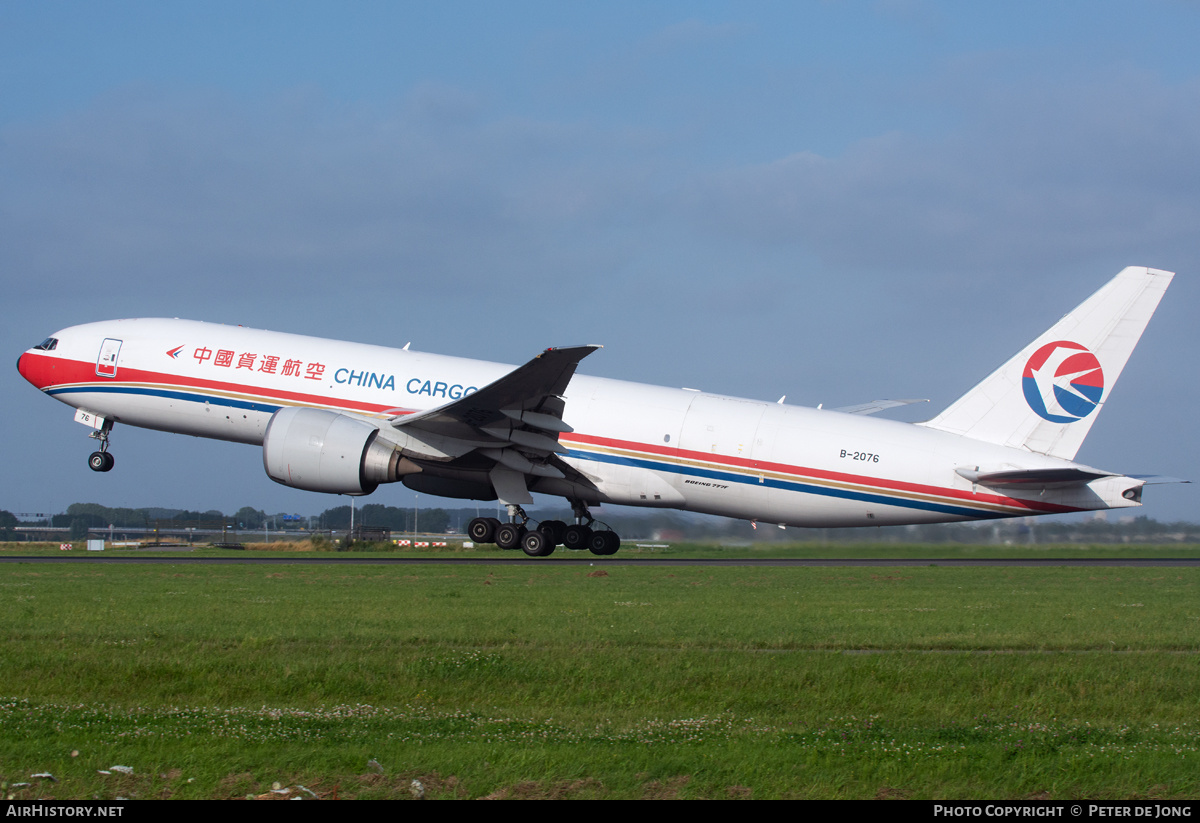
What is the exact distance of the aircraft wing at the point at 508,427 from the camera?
2823 cm

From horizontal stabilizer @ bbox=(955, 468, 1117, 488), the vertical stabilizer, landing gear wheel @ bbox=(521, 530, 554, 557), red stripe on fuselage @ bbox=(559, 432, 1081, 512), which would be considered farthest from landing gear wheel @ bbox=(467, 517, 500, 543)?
the vertical stabilizer

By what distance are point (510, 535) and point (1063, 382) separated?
16.1 meters

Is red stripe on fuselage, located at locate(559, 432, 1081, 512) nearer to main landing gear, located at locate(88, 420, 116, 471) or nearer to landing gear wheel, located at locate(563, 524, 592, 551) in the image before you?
landing gear wheel, located at locate(563, 524, 592, 551)

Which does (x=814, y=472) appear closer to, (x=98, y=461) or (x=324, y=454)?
(x=324, y=454)

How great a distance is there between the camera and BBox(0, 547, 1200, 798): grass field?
7.40 m

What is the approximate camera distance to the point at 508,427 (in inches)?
1185

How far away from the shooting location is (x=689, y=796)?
7.14 meters

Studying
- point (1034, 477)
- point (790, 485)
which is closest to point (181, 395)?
point (790, 485)

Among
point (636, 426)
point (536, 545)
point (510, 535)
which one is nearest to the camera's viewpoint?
point (636, 426)

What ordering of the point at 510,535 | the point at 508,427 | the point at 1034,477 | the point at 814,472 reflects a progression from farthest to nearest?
1. the point at 510,535
2. the point at 814,472
3. the point at 508,427
4. the point at 1034,477

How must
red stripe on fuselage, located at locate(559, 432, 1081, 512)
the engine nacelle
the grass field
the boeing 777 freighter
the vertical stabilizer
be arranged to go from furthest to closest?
red stripe on fuselage, located at locate(559, 432, 1081, 512)
the engine nacelle
the boeing 777 freighter
the vertical stabilizer
the grass field

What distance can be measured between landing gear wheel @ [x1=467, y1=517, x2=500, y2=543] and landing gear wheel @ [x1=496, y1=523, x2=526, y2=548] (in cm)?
18

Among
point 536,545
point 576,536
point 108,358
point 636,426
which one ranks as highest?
point 108,358
